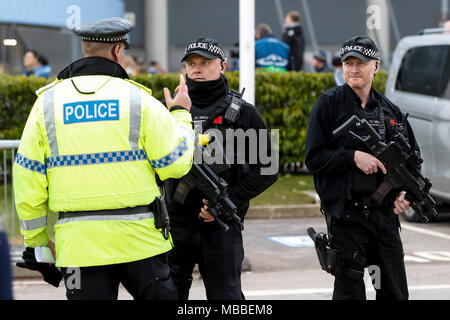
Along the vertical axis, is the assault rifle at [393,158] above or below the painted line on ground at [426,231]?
above

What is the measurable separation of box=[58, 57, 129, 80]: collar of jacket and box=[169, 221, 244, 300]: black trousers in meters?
1.33

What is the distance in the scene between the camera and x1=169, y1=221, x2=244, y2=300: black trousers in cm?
511

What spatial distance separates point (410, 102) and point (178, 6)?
1282cm

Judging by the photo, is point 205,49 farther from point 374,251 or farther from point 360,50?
point 374,251

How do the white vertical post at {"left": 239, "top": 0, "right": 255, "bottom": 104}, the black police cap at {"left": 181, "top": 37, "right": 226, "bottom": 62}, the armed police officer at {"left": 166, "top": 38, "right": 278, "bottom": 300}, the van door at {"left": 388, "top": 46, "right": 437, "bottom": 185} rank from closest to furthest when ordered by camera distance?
the armed police officer at {"left": 166, "top": 38, "right": 278, "bottom": 300}, the black police cap at {"left": 181, "top": 37, "right": 226, "bottom": 62}, the white vertical post at {"left": 239, "top": 0, "right": 255, "bottom": 104}, the van door at {"left": 388, "top": 46, "right": 437, "bottom": 185}

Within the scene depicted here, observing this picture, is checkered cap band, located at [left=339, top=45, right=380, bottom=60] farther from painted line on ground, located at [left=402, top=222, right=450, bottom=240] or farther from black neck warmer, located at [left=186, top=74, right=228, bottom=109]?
painted line on ground, located at [left=402, top=222, right=450, bottom=240]

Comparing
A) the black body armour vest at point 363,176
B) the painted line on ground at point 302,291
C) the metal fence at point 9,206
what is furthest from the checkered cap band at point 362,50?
the metal fence at point 9,206

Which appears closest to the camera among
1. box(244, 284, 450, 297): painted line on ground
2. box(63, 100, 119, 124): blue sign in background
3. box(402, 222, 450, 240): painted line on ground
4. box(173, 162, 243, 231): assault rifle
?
box(63, 100, 119, 124): blue sign in background

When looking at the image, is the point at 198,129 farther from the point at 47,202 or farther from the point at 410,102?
the point at 410,102

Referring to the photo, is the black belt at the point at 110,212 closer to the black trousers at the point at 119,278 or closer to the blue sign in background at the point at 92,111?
the black trousers at the point at 119,278

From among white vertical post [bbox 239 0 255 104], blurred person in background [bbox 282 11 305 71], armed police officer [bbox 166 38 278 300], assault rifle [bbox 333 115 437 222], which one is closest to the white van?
white vertical post [bbox 239 0 255 104]

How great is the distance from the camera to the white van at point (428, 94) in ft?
33.7

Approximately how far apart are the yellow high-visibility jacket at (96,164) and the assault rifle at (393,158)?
1.42 meters
